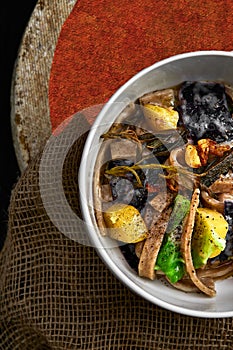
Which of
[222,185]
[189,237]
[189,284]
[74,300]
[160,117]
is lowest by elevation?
[74,300]

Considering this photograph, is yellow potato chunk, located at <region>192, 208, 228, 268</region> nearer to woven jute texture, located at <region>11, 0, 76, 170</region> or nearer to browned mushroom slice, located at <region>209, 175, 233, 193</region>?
browned mushroom slice, located at <region>209, 175, 233, 193</region>

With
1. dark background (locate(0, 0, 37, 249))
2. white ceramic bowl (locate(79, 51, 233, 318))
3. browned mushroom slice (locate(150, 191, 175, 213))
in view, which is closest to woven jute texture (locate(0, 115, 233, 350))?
white ceramic bowl (locate(79, 51, 233, 318))

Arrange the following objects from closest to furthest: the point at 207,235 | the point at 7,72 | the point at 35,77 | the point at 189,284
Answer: the point at 207,235 → the point at 189,284 → the point at 35,77 → the point at 7,72

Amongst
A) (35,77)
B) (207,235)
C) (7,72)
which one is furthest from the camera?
(7,72)

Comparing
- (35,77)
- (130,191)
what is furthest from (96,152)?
(35,77)

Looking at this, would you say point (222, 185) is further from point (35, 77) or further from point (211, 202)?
point (35, 77)

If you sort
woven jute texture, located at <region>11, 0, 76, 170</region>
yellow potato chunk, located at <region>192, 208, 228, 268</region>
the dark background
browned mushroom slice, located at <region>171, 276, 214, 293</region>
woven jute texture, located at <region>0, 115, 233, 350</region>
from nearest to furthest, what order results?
yellow potato chunk, located at <region>192, 208, 228, 268</region>
browned mushroom slice, located at <region>171, 276, 214, 293</region>
woven jute texture, located at <region>0, 115, 233, 350</region>
woven jute texture, located at <region>11, 0, 76, 170</region>
the dark background

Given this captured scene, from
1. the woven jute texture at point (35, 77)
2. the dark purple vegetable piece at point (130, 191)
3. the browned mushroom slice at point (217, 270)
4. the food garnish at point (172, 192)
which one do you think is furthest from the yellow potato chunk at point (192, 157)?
the woven jute texture at point (35, 77)

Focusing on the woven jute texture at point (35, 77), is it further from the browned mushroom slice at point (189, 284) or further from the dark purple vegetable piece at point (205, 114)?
the browned mushroom slice at point (189, 284)
